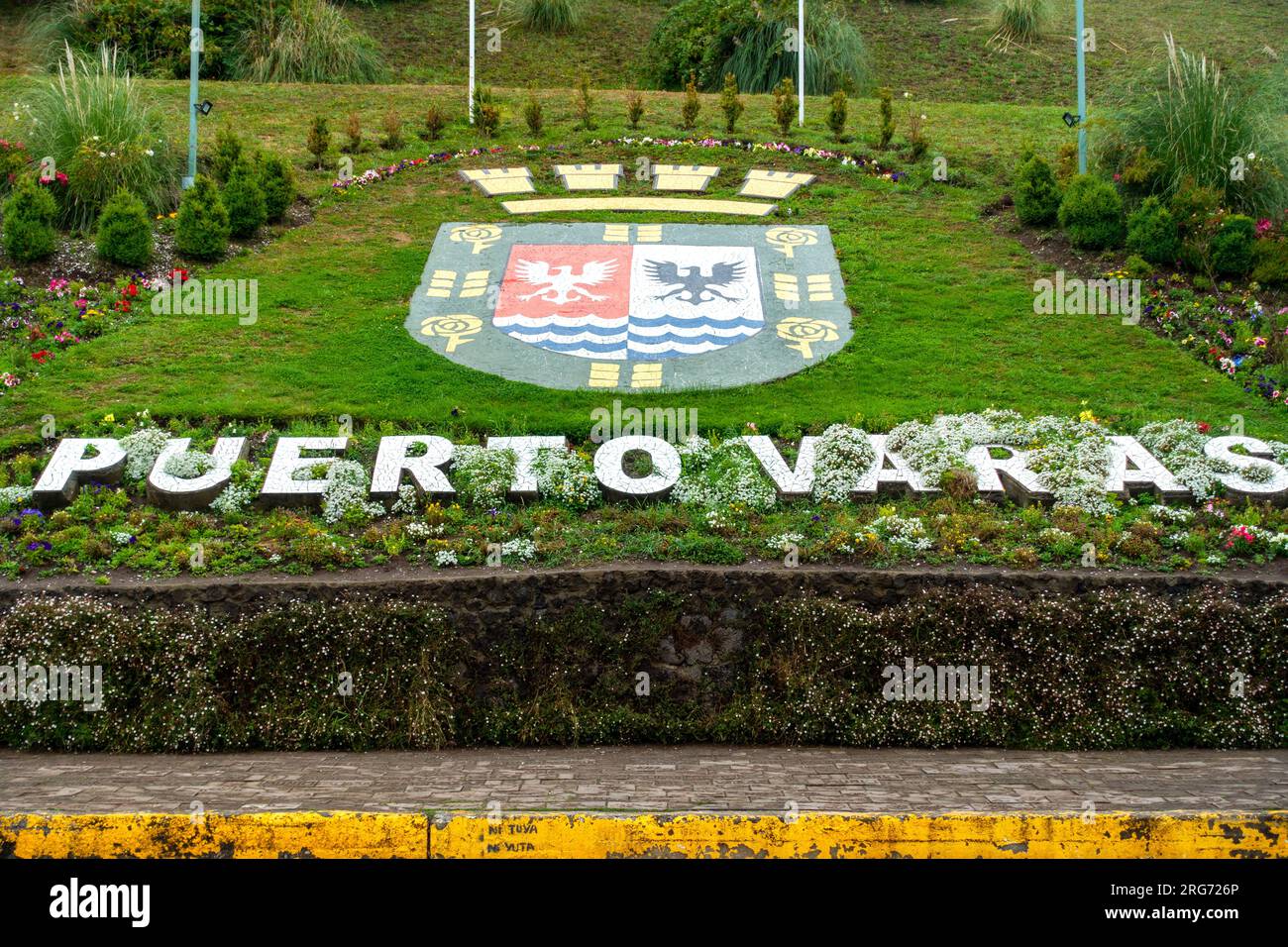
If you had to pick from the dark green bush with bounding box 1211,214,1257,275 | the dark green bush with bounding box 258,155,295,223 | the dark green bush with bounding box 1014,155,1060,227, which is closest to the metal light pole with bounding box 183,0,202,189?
the dark green bush with bounding box 258,155,295,223

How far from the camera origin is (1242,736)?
9.51m

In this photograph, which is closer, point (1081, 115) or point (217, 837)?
point (217, 837)

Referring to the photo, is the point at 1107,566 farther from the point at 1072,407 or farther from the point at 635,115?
the point at 635,115

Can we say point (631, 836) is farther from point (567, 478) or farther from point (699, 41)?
point (699, 41)

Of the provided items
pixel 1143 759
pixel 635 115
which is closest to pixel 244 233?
pixel 635 115

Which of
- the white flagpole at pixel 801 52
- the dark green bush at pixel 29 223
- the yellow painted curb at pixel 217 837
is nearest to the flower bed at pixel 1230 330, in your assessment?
the white flagpole at pixel 801 52

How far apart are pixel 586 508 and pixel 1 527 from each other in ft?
15.0

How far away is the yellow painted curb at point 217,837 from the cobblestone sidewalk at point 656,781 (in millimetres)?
714

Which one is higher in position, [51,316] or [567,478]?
[51,316]

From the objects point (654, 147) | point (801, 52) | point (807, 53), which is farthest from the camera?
point (807, 53)

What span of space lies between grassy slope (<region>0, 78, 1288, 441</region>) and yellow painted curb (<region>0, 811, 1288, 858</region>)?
638 cm

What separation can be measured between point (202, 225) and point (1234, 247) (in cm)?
1145

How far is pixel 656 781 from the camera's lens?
8359mm

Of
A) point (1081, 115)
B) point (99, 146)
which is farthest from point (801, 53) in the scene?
point (99, 146)
